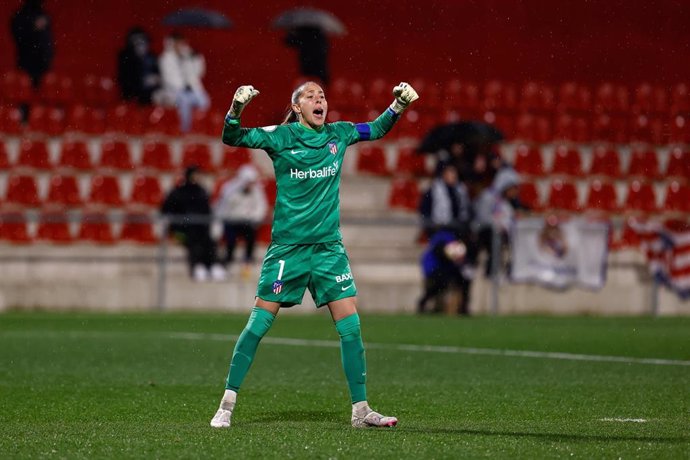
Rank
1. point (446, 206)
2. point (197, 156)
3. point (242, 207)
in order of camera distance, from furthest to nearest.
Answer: point (197, 156), point (242, 207), point (446, 206)

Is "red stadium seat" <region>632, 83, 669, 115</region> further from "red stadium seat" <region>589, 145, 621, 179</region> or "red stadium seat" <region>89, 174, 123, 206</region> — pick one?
"red stadium seat" <region>89, 174, 123, 206</region>

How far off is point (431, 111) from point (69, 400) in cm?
1715

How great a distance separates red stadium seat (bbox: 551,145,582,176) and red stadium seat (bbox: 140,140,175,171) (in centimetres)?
684

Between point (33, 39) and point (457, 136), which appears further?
point (33, 39)

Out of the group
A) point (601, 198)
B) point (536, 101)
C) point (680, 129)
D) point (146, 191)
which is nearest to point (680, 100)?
point (680, 129)

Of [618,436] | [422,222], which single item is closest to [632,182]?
[422,222]

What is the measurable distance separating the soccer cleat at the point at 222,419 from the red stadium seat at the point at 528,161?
17029mm

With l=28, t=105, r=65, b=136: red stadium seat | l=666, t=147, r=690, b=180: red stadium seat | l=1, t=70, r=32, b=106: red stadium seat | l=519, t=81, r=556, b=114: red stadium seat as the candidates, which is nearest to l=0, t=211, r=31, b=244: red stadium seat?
l=28, t=105, r=65, b=136: red stadium seat

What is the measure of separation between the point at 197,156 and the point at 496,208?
5.13m

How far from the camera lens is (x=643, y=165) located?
82.0ft

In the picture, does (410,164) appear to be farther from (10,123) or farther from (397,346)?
(397,346)

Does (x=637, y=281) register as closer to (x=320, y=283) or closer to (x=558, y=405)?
(x=558, y=405)

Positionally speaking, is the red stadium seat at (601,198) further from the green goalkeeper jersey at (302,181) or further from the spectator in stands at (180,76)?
the green goalkeeper jersey at (302,181)

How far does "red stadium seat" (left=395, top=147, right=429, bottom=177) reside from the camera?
77.5 ft
